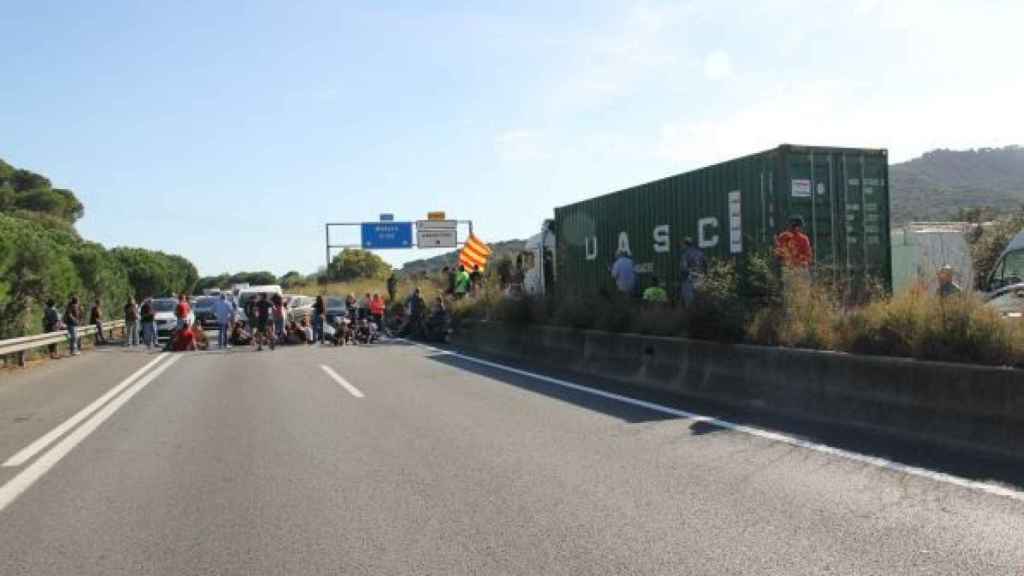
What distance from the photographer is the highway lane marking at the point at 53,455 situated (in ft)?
24.8

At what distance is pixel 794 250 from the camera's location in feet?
41.0

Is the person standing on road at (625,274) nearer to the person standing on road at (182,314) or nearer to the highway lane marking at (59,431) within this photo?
the highway lane marking at (59,431)

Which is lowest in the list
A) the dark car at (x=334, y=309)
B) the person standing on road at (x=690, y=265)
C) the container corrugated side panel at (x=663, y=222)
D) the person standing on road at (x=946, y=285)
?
the dark car at (x=334, y=309)

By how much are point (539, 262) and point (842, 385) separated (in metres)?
18.4

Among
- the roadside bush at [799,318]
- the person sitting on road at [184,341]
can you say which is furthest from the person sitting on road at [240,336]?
the roadside bush at [799,318]

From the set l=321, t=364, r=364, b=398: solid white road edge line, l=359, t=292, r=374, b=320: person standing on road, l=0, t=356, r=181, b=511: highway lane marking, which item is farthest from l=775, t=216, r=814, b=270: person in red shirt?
l=359, t=292, r=374, b=320: person standing on road

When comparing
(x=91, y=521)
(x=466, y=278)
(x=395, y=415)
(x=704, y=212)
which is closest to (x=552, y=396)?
(x=395, y=415)

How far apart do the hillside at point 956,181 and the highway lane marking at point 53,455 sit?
65634 mm

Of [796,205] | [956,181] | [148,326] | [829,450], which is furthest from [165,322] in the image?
[956,181]

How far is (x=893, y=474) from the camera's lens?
7.20m

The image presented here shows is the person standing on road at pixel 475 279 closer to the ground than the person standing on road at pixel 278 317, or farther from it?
farther from it

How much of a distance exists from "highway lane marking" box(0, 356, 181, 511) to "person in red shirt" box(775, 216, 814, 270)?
8375mm

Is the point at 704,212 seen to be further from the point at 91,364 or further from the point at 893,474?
the point at 91,364

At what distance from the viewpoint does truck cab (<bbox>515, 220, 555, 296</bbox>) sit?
2680 cm
